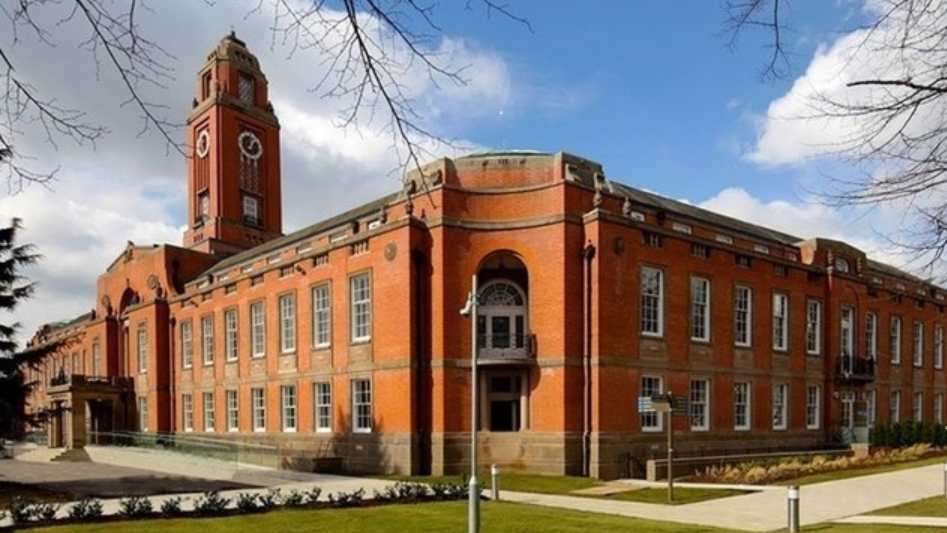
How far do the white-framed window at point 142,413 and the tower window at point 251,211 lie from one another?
1531cm

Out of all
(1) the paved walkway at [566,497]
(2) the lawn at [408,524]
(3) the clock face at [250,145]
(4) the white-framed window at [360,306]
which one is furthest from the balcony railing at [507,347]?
(3) the clock face at [250,145]

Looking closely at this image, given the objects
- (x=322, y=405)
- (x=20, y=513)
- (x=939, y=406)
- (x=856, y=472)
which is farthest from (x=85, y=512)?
(x=939, y=406)

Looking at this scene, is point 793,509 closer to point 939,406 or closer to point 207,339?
point 207,339

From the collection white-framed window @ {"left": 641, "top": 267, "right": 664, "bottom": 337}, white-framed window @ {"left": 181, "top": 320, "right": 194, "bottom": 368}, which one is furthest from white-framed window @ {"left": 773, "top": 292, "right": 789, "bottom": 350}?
white-framed window @ {"left": 181, "top": 320, "right": 194, "bottom": 368}

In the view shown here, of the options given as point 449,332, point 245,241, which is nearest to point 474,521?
point 449,332

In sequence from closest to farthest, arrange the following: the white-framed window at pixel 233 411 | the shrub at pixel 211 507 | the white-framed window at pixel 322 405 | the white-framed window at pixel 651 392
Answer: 1. the shrub at pixel 211 507
2. the white-framed window at pixel 651 392
3. the white-framed window at pixel 322 405
4. the white-framed window at pixel 233 411

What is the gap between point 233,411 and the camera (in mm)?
39062

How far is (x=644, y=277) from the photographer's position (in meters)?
29.1

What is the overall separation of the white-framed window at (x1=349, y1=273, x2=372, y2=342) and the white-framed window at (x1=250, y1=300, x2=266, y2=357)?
25.5 ft

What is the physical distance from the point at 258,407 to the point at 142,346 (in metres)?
15.5

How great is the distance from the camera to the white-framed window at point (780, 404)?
34500 millimetres

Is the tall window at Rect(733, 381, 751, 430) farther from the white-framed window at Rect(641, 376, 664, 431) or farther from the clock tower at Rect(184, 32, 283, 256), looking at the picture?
the clock tower at Rect(184, 32, 283, 256)

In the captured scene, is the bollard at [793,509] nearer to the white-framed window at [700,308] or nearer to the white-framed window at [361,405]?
the white-framed window at [700,308]

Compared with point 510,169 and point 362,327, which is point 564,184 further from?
point 362,327
